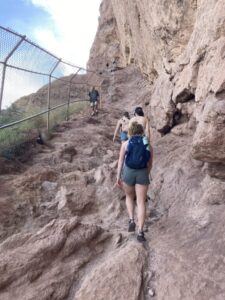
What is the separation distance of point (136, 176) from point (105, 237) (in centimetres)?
95

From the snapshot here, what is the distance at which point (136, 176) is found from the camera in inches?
225

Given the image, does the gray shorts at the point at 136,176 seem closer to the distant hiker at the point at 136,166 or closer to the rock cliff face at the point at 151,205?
the distant hiker at the point at 136,166

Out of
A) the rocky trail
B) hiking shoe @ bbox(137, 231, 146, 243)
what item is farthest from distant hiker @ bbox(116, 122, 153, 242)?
the rocky trail

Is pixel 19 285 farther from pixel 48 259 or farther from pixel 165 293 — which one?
pixel 165 293

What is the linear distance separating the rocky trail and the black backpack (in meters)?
0.94

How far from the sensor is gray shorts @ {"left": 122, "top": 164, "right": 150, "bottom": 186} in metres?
5.70

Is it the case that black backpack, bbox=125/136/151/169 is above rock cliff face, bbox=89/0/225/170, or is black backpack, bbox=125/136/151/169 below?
below

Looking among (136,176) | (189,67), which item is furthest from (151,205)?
(189,67)

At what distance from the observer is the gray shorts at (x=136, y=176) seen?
18.7 ft

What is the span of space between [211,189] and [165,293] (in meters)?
2.03

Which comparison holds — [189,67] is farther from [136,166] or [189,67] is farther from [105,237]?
[105,237]

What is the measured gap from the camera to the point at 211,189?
5.88 m

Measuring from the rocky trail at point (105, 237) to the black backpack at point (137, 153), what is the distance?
94cm

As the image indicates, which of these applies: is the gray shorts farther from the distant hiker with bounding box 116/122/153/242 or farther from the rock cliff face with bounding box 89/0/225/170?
the rock cliff face with bounding box 89/0/225/170
